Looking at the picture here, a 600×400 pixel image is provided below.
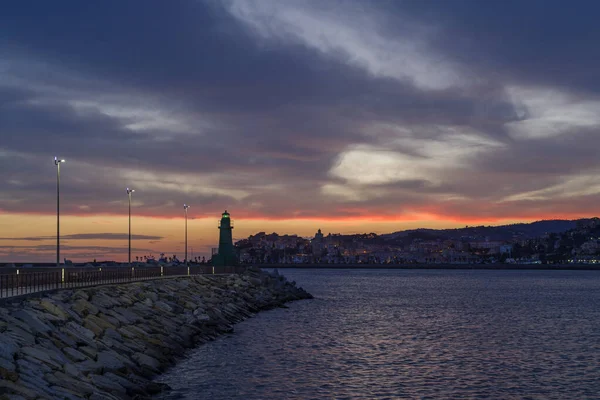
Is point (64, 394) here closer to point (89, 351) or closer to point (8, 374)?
point (8, 374)

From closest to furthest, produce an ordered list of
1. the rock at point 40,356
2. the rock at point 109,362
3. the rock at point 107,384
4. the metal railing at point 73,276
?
1. the rock at point 40,356
2. the rock at point 107,384
3. the rock at point 109,362
4. the metal railing at point 73,276

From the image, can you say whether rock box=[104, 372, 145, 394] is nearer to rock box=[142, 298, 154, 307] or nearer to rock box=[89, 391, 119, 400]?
rock box=[89, 391, 119, 400]

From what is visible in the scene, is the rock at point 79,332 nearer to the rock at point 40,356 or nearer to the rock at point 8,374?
→ the rock at point 40,356

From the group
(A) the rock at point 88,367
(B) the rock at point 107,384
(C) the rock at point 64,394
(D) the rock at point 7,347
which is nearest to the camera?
(C) the rock at point 64,394

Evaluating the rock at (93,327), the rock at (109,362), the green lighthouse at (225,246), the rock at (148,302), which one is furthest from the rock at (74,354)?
the green lighthouse at (225,246)

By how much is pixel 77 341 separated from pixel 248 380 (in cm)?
714

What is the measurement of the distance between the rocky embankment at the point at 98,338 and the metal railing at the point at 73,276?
1.73 metres

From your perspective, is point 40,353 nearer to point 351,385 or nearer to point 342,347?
point 351,385

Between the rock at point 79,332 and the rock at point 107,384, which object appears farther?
the rock at point 79,332

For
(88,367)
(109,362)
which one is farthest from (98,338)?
(88,367)

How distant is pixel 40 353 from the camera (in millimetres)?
18578

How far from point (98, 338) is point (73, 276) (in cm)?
1229

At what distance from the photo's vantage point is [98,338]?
79.2ft

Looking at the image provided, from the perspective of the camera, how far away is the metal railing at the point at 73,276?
30316 mm
